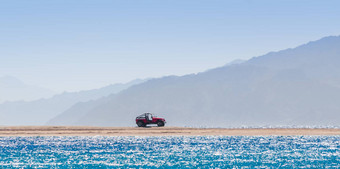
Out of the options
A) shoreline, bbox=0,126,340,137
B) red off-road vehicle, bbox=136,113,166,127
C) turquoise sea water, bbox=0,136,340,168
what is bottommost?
turquoise sea water, bbox=0,136,340,168

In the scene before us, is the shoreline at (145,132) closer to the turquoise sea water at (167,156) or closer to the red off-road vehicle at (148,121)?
the red off-road vehicle at (148,121)

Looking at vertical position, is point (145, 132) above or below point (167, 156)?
above

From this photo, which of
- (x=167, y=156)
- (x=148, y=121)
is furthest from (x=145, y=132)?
(x=167, y=156)

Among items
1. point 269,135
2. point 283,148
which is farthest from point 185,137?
point 283,148

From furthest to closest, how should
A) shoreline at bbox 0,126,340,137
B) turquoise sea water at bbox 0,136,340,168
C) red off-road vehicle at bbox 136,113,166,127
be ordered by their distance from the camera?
red off-road vehicle at bbox 136,113,166,127 < shoreline at bbox 0,126,340,137 < turquoise sea water at bbox 0,136,340,168

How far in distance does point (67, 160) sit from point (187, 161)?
37.7 ft

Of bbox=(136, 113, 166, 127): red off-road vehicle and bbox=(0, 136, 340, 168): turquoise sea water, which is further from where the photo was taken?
bbox=(136, 113, 166, 127): red off-road vehicle

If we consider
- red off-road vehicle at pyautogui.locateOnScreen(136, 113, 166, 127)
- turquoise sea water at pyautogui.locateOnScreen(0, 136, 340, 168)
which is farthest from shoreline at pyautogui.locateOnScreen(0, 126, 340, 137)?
turquoise sea water at pyautogui.locateOnScreen(0, 136, 340, 168)

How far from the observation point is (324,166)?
162 ft

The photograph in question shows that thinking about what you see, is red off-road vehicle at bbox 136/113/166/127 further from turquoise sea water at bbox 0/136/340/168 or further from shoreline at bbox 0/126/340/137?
turquoise sea water at bbox 0/136/340/168

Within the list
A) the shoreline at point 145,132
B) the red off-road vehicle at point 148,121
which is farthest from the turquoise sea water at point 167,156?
the red off-road vehicle at point 148,121

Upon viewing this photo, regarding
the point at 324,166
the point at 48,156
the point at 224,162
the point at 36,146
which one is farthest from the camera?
the point at 36,146

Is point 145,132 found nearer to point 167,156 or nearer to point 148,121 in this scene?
point 148,121

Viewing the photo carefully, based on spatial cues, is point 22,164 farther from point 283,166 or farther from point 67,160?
point 283,166
